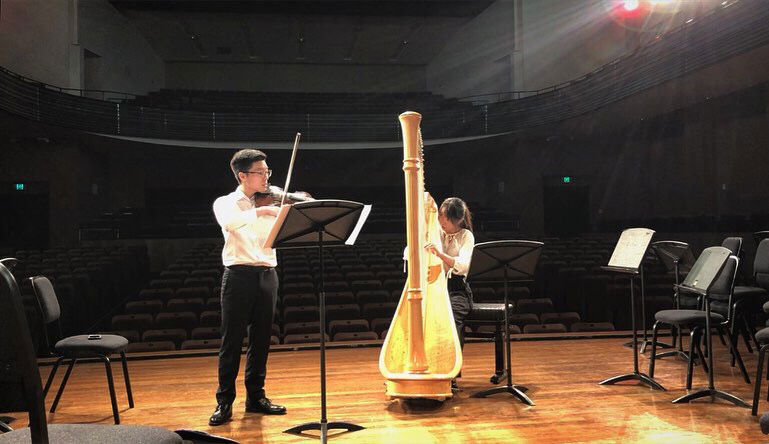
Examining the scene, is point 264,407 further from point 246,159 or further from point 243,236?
point 246,159

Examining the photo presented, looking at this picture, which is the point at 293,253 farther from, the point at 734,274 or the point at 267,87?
the point at 267,87

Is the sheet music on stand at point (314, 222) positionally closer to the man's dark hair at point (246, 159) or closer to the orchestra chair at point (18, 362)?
the man's dark hair at point (246, 159)

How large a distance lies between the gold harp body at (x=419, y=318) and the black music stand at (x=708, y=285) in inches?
50.1

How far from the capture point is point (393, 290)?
7125 mm

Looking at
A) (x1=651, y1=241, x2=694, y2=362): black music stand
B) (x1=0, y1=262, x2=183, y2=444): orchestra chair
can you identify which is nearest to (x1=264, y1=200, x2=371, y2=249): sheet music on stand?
(x1=0, y1=262, x2=183, y2=444): orchestra chair

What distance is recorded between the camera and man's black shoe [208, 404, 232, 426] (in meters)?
3.05

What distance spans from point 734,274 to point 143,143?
12.0 metres

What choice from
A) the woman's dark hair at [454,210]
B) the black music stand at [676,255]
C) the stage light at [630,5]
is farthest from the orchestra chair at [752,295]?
the stage light at [630,5]

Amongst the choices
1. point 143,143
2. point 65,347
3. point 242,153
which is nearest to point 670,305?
point 242,153

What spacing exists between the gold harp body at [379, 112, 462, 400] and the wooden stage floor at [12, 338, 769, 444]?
200mm

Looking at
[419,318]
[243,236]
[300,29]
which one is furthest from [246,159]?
[300,29]

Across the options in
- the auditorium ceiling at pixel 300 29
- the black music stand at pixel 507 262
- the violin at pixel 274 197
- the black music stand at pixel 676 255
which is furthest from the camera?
the auditorium ceiling at pixel 300 29

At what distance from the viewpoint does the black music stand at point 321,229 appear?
2566 millimetres

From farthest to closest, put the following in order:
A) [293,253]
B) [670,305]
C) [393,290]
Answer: [293,253] → [393,290] → [670,305]
